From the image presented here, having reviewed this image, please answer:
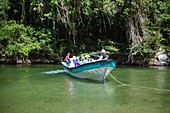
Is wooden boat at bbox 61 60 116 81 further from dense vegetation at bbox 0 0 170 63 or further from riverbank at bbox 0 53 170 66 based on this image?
riverbank at bbox 0 53 170 66

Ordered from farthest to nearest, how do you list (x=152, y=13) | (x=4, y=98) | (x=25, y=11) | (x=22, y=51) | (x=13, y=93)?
(x=25, y=11) → (x=152, y=13) → (x=22, y=51) → (x=13, y=93) → (x=4, y=98)

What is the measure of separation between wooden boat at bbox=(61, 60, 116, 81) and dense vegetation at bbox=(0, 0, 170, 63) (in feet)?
26.7

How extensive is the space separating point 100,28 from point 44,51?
6893 millimetres

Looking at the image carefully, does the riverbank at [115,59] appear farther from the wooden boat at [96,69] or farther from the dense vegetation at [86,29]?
the wooden boat at [96,69]

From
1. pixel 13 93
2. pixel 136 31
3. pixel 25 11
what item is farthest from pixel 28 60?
pixel 13 93

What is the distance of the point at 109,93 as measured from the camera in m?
7.51

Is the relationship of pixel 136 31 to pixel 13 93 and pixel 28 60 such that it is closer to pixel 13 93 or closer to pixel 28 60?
pixel 28 60

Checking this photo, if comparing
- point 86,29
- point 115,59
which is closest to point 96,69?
point 115,59

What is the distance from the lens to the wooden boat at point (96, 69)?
9727 mm

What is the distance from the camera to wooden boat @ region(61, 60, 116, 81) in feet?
31.9

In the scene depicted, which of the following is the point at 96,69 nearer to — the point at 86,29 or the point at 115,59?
the point at 115,59

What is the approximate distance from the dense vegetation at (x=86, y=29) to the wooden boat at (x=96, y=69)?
8.14 meters

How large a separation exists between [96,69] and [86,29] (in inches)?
545

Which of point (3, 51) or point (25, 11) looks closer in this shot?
point (3, 51)
